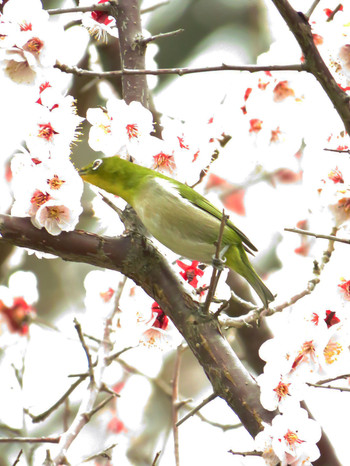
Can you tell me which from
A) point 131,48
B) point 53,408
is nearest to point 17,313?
point 53,408

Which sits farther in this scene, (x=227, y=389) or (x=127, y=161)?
(x=127, y=161)

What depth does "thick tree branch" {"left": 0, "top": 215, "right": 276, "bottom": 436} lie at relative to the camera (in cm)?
194

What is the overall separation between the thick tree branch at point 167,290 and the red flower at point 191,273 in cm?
48

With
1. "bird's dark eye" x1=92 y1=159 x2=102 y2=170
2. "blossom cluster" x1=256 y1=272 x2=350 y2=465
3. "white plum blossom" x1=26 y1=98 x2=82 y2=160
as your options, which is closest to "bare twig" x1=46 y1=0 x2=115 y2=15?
"white plum blossom" x1=26 y1=98 x2=82 y2=160

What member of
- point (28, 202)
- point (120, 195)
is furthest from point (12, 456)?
point (28, 202)

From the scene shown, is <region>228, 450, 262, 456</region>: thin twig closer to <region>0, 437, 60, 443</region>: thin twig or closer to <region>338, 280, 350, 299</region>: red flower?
<region>338, 280, 350, 299</region>: red flower

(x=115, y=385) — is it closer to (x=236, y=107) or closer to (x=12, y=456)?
(x=12, y=456)

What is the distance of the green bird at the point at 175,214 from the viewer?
8.11 feet

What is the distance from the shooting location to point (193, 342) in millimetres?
2021

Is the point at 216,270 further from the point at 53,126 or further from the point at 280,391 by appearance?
the point at 53,126

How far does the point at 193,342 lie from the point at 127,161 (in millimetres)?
917

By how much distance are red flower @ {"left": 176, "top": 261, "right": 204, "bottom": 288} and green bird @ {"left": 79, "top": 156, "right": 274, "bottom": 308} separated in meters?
0.13

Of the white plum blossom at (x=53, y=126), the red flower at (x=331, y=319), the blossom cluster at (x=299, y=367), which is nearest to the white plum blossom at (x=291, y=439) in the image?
the blossom cluster at (x=299, y=367)

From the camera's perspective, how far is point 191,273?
2631 millimetres
